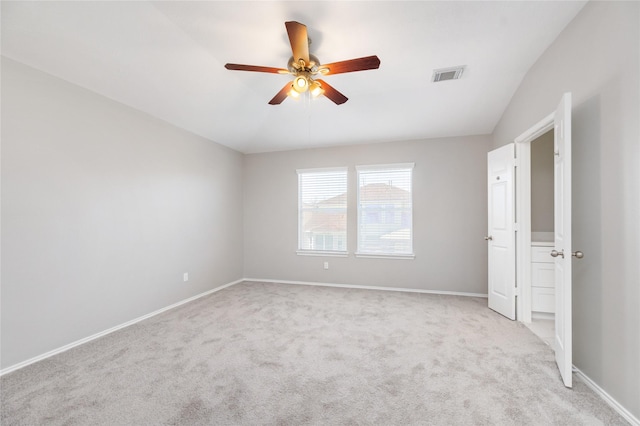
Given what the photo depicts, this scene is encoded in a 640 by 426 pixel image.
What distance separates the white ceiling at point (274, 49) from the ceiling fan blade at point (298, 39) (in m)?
0.43

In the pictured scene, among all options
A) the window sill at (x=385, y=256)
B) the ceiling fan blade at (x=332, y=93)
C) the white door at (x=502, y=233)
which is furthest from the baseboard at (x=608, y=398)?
the ceiling fan blade at (x=332, y=93)

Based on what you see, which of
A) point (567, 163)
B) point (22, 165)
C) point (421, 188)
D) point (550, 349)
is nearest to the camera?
point (567, 163)

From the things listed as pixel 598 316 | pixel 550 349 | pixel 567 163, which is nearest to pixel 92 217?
pixel 567 163

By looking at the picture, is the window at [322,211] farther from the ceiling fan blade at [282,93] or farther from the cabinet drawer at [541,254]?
the cabinet drawer at [541,254]

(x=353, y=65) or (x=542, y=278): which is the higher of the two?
(x=353, y=65)

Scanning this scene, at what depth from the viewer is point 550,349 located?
2.54 metres

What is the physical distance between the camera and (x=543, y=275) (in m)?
3.22

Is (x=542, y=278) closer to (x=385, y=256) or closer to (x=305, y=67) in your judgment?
(x=385, y=256)

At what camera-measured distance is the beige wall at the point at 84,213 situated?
7.42 ft

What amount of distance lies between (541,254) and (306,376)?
10.2 ft

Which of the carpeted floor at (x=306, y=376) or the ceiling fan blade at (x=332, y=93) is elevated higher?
the ceiling fan blade at (x=332, y=93)

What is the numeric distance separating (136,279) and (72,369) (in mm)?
1171

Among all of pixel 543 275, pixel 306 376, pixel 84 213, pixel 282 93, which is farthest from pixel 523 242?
pixel 84 213

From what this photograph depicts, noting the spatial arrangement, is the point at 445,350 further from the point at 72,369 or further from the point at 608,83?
the point at 72,369
